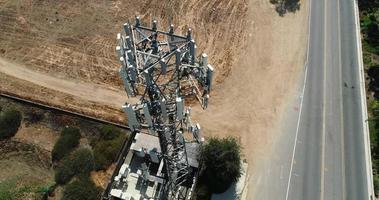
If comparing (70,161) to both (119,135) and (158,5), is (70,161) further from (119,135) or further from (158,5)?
(158,5)

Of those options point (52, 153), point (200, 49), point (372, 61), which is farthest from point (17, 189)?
point (372, 61)

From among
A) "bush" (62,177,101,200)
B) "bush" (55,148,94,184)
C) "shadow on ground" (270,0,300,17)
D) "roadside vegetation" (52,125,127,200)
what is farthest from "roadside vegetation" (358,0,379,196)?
"bush" (55,148,94,184)

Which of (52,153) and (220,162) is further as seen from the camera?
(52,153)

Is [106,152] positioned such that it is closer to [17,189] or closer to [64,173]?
[64,173]

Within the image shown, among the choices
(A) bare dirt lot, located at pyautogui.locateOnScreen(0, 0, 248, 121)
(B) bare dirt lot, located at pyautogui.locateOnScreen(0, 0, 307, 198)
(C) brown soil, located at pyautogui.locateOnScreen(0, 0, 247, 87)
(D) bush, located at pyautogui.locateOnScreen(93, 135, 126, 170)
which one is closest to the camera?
(D) bush, located at pyautogui.locateOnScreen(93, 135, 126, 170)

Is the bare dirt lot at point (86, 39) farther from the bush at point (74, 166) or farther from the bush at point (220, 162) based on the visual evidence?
the bush at point (220, 162)

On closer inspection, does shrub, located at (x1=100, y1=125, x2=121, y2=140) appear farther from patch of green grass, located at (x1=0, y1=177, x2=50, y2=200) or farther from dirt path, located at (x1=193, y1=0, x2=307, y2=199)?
dirt path, located at (x1=193, y1=0, x2=307, y2=199)
